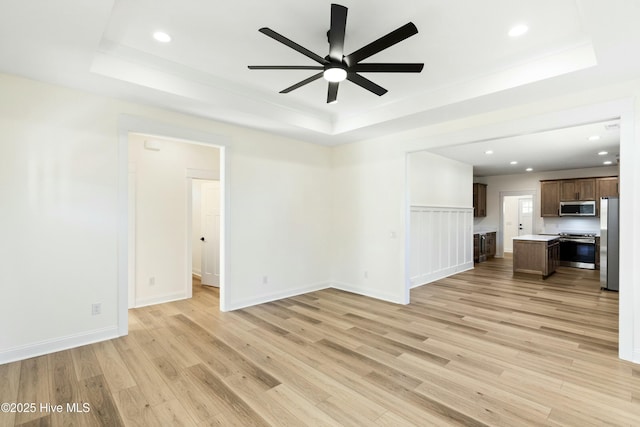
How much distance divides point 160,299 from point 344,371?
135 inches

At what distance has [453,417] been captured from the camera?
2102 mm

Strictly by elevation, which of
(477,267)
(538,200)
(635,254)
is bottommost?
(477,267)

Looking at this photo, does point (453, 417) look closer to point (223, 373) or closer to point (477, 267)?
point (223, 373)

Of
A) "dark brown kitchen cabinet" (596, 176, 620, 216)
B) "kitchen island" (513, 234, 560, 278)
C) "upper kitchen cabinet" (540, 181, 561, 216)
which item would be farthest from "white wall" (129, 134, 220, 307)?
"dark brown kitchen cabinet" (596, 176, 620, 216)

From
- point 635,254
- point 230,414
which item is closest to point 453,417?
point 230,414

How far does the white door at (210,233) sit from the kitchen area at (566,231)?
6.73m

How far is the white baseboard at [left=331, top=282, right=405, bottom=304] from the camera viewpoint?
4837 mm

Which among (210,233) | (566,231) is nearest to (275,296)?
(210,233)

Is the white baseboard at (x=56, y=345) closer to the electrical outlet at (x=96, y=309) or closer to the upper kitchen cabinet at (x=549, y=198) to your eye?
the electrical outlet at (x=96, y=309)

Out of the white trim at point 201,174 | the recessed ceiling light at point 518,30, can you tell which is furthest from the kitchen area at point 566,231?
the white trim at point 201,174

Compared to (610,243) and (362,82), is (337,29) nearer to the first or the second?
(362,82)

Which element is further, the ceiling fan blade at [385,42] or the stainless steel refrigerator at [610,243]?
the stainless steel refrigerator at [610,243]

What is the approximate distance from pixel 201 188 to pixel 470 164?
21.6ft

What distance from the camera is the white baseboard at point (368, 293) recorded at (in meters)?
4.84
